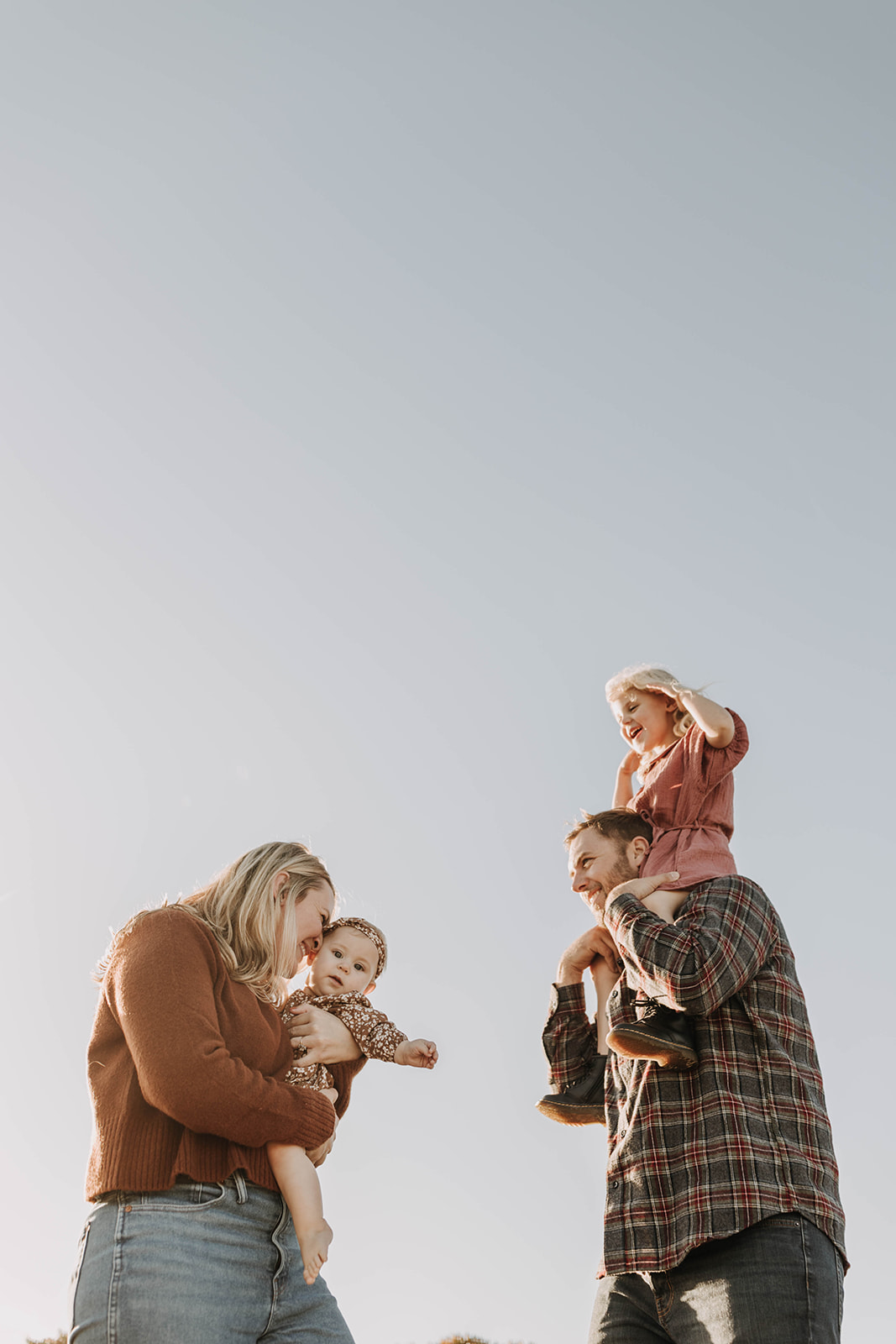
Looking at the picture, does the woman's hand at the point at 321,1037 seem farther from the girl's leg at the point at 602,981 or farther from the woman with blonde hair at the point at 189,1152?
the girl's leg at the point at 602,981

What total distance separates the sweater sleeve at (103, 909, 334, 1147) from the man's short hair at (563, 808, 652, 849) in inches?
62.7

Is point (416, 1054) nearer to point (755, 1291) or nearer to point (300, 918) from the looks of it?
point (300, 918)

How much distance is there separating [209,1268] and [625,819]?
89.6 inches

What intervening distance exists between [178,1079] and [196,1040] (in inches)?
4.3

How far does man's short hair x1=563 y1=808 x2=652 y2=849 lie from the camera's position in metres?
4.45

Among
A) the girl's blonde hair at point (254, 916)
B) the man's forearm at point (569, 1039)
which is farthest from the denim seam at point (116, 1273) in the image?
the man's forearm at point (569, 1039)

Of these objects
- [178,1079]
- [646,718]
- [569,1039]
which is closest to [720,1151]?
[569,1039]

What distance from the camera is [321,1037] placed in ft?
12.0

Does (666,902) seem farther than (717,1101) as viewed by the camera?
Yes

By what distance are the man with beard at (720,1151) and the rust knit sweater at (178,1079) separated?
0.97m

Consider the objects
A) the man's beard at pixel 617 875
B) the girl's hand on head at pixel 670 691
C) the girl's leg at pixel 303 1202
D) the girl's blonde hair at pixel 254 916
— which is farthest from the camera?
the girl's hand on head at pixel 670 691

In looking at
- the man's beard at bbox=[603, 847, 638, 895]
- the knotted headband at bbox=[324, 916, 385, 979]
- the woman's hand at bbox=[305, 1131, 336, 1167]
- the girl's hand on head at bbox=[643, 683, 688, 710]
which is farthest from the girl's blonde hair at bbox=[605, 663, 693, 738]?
the woman's hand at bbox=[305, 1131, 336, 1167]

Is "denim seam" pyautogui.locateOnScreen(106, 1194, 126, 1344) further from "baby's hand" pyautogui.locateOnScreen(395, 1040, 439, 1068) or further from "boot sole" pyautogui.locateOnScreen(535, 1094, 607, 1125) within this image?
"boot sole" pyautogui.locateOnScreen(535, 1094, 607, 1125)

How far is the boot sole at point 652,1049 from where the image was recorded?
10.8 ft
